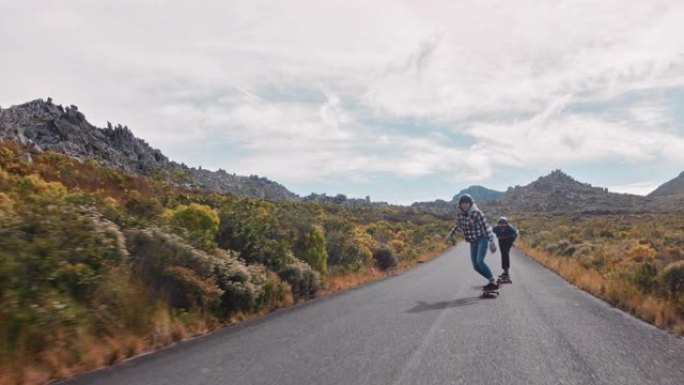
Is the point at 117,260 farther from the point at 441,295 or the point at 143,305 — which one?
the point at 441,295

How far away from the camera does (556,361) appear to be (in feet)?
20.0

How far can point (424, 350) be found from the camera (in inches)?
260

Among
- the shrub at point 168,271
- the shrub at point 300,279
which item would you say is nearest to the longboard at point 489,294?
the shrub at point 300,279

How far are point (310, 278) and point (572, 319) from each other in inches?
258

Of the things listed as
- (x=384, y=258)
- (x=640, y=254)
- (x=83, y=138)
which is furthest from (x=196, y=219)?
(x=83, y=138)

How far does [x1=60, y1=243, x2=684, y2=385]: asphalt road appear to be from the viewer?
5.44 metres

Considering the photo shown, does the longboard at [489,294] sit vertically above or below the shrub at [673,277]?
below

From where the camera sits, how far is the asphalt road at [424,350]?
214 inches

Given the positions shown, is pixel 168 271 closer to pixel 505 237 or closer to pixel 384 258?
pixel 505 237

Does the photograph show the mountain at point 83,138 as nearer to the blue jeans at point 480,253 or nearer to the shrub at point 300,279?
the shrub at point 300,279

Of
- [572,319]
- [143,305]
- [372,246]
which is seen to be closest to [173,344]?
[143,305]

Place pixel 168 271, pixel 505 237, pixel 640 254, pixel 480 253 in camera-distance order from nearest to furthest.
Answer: pixel 168 271 < pixel 480 253 < pixel 505 237 < pixel 640 254

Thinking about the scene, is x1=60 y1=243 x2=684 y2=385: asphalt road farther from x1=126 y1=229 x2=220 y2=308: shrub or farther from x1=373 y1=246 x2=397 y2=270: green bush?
x1=373 y1=246 x2=397 y2=270: green bush

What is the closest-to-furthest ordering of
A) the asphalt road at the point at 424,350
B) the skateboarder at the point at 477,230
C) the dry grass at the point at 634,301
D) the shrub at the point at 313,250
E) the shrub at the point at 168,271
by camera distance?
the asphalt road at the point at 424,350, the shrub at the point at 168,271, the dry grass at the point at 634,301, the skateboarder at the point at 477,230, the shrub at the point at 313,250
